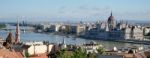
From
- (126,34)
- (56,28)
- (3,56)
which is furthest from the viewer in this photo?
(56,28)

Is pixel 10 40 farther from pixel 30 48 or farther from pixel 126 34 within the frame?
pixel 126 34

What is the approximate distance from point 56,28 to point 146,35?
734 inches

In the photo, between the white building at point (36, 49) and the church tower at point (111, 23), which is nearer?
the white building at point (36, 49)

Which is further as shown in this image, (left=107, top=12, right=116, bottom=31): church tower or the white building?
(left=107, top=12, right=116, bottom=31): church tower

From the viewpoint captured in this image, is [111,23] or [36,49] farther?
[111,23]

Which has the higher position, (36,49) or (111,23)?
(111,23)

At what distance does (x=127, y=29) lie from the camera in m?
51.1

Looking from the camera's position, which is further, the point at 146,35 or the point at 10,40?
the point at 146,35

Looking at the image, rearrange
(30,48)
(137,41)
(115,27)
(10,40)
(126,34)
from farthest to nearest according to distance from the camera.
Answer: (115,27), (126,34), (137,41), (30,48), (10,40)

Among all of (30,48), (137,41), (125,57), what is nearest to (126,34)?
(137,41)

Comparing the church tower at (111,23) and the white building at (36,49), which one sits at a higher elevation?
the church tower at (111,23)

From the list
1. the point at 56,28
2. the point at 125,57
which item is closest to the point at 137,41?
the point at 56,28

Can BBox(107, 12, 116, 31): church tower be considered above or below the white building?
above

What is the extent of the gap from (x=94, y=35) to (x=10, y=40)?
128ft
